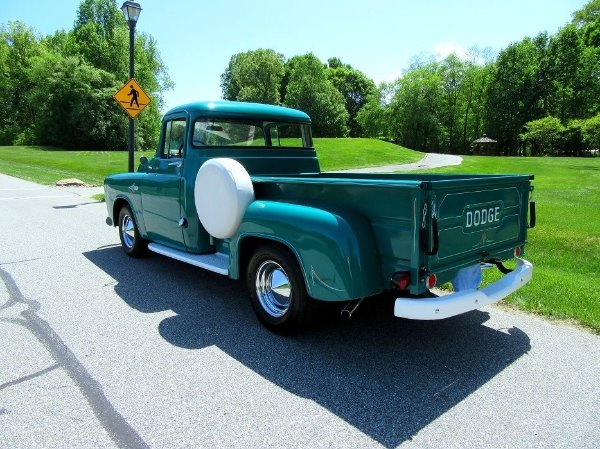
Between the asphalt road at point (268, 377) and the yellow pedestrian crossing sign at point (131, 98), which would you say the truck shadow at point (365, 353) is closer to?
the asphalt road at point (268, 377)

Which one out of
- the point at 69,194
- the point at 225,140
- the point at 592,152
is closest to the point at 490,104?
the point at 592,152

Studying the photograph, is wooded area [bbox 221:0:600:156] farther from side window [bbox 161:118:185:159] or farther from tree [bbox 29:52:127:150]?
side window [bbox 161:118:185:159]

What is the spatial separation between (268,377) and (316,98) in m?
60.3

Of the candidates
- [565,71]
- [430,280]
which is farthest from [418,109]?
[430,280]

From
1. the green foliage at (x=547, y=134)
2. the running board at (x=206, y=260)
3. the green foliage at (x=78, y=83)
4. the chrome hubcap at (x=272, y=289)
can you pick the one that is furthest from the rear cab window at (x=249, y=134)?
the green foliage at (x=547, y=134)

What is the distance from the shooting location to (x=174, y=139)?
5.25 meters

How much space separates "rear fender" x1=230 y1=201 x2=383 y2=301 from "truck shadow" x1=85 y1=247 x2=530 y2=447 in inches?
23.2

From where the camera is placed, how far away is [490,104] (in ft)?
194

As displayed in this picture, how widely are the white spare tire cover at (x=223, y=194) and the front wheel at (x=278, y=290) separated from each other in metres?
0.44

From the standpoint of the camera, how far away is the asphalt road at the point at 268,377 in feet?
8.17

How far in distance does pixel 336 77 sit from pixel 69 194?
70.0 metres

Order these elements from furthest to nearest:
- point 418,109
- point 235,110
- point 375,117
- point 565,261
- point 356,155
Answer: point 375,117
point 418,109
point 356,155
point 565,261
point 235,110

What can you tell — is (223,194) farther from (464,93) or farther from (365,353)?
(464,93)

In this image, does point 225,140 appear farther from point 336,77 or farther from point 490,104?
point 336,77
